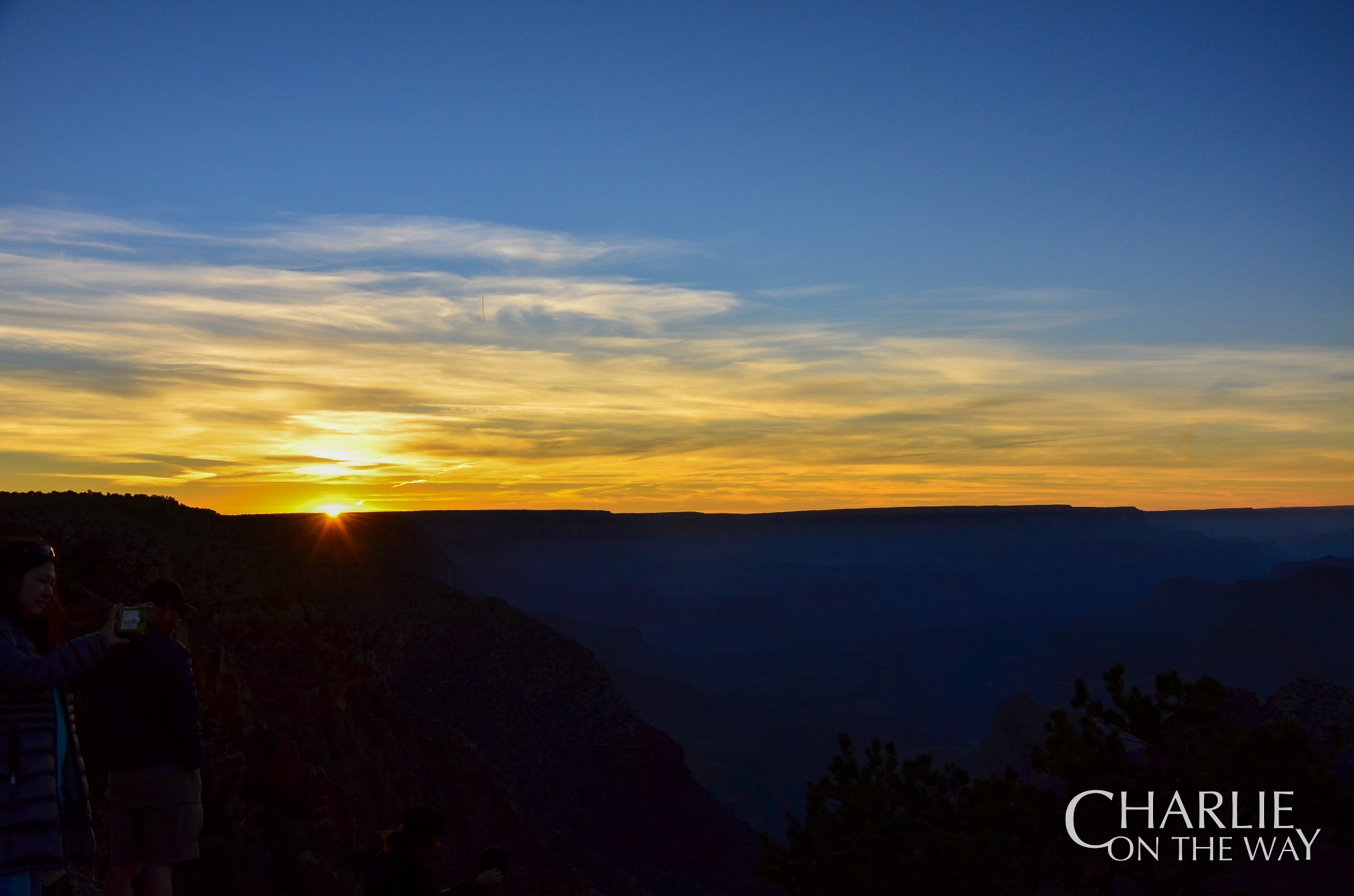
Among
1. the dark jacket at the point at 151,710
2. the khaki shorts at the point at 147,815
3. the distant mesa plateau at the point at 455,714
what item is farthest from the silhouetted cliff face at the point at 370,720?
the dark jacket at the point at 151,710

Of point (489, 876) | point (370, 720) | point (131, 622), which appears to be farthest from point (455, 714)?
point (131, 622)

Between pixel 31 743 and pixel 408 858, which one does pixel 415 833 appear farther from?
pixel 31 743

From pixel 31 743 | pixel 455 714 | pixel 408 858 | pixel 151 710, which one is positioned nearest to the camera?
pixel 31 743

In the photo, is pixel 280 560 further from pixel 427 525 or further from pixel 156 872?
pixel 427 525

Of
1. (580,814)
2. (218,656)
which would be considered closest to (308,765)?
(218,656)

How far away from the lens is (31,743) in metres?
4.80

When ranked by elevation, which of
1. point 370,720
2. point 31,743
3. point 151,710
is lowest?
point 370,720

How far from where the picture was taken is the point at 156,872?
6.60 m

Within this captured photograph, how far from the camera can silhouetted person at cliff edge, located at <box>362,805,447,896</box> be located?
6.45m

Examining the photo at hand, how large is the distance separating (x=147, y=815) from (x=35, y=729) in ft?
6.97

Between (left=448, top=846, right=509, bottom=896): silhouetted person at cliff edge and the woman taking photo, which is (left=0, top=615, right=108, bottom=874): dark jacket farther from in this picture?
(left=448, top=846, right=509, bottom=896): silhouetted person at cliff edge

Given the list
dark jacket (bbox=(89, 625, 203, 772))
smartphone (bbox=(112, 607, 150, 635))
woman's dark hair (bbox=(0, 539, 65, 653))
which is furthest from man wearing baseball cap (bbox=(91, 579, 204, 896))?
woman's dark hair (bbox=(0, 539, 65, 653))

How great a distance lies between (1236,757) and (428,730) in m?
25.9

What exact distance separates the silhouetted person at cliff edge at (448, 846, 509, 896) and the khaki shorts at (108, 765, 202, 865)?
1752 millimetres
